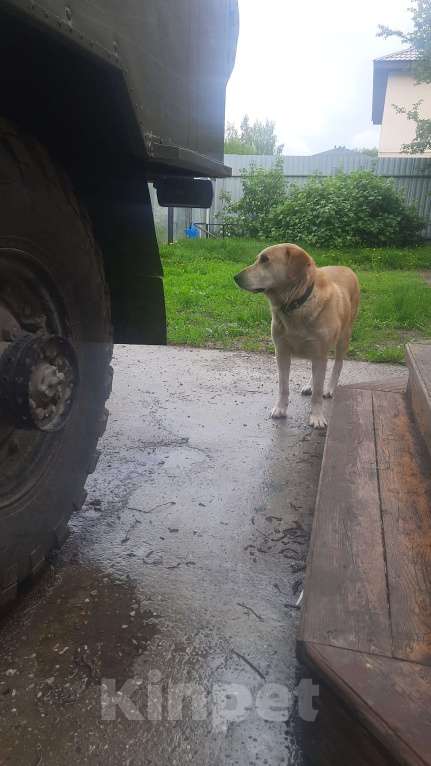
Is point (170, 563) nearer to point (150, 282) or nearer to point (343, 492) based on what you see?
point (343, 492)

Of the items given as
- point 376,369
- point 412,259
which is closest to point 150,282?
point 376,369

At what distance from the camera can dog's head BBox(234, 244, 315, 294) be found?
10.8 feet

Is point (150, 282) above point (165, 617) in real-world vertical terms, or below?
above

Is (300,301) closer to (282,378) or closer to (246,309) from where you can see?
(282,378)

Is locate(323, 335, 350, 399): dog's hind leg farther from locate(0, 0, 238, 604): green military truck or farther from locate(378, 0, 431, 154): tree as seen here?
locate(378, 0, 431, 154): tree

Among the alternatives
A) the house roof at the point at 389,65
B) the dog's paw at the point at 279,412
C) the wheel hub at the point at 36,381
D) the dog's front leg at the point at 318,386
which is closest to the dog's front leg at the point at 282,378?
the dog's paw at the point at 279,412

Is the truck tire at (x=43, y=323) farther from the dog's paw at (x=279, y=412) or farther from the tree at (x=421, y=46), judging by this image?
the tree at (x=421, y=46)

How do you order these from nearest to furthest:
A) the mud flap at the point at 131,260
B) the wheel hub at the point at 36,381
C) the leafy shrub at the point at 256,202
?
the wheel hub at the point at 36,381 → the mud flap at the point at 131,260 → the leafy shrub at the point at 256,202

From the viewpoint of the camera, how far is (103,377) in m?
1.81

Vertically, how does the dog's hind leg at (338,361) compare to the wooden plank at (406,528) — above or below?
below

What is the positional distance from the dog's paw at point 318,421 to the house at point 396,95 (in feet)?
69.9

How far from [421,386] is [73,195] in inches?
62.9

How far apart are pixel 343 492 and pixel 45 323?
3.58 ft

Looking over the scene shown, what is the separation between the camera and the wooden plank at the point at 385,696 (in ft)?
3.00
